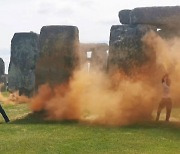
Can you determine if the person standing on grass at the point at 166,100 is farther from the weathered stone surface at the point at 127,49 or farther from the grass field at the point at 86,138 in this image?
the weathered stone surface at the point at 127,49

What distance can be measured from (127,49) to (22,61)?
48.4 feet

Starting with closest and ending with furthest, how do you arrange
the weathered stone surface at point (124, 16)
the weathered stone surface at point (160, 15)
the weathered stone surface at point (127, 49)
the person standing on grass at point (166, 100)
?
the person standing on grass at point (166, 100) → the weathered stone surface at point (127, 49) → the weathered stone surface at point (160, 15) → the weathered stone surface at point (124, 16)

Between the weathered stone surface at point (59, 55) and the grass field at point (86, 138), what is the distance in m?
3.15

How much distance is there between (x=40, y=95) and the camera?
67.7 ft

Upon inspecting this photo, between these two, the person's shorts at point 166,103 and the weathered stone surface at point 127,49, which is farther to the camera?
the weathered stone surface at point 127,49

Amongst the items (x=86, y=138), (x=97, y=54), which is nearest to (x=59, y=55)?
(x=86, y=138)

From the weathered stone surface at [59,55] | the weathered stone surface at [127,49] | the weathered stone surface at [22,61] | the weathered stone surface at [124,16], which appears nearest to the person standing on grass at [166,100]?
the weathered stone surface at [127,49]

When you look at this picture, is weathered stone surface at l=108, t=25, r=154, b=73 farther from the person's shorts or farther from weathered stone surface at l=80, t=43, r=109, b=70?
weathered stone surface at l=80, t=43, r=109, b=70

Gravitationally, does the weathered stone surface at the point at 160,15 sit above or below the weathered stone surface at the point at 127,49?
above

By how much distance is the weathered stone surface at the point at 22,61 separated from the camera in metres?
32.4

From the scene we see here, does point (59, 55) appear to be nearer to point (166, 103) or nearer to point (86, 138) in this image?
point (166, 103)

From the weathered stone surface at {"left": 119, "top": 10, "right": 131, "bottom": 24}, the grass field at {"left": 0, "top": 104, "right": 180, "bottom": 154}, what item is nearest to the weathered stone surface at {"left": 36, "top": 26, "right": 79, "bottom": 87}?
the grass field at {"left": 0, "top": 104, "right": 180, "bottom": 154}

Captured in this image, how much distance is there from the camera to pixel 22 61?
33.2 m

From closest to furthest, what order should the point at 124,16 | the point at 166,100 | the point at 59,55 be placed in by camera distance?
the point at 166,100
the point at 59,55
the point at 124,16
